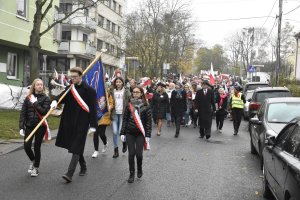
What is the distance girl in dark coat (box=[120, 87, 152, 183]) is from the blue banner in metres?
1.16

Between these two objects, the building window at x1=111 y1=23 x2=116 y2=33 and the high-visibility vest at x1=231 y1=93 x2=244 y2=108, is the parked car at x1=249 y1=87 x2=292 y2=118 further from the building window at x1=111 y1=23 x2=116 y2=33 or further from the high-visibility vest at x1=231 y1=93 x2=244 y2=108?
the building window at x1=111 y1=23 x2=116 y2=33

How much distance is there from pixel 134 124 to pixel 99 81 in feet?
5.48

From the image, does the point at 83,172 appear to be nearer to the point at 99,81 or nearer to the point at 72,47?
the point at 99,81

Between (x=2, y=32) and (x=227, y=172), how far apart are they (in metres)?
19.5

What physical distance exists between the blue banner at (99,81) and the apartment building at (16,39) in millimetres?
17262

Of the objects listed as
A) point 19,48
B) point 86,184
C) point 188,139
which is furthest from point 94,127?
point 19,48

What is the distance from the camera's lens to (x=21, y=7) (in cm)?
2834

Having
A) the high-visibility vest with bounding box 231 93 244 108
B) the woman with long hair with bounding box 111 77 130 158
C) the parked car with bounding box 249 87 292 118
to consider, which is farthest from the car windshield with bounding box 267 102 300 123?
the parked car with bounding box 249 87 292 118

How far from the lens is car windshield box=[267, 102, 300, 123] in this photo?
33.8 feet

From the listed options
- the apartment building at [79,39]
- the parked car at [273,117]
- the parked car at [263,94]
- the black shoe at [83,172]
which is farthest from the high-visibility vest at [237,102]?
the apartment building at [79,39]

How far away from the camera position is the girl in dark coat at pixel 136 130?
8.30 m

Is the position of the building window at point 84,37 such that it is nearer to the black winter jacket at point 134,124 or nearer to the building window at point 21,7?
the building window at point 21,7

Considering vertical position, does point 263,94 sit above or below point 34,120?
above

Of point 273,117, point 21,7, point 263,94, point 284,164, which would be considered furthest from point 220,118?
point 21,7
